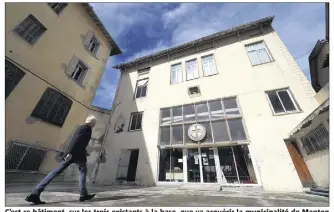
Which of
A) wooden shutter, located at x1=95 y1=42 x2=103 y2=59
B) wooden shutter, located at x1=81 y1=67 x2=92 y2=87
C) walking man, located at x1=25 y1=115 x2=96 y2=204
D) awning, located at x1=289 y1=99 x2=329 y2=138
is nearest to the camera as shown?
walking man, located at x1=25 y1=115 x2=96 y2=204

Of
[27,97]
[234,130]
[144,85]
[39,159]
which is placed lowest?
[39,159]

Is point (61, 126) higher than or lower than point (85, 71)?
lower

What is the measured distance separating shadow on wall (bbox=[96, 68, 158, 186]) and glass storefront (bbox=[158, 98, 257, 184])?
36.4 inches

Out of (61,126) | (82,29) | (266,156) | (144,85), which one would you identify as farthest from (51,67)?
(266,156)

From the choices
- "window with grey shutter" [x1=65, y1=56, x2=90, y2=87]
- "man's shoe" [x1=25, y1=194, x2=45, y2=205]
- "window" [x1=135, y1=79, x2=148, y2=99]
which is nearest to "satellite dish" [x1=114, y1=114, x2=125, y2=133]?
"window" [x1=135, y1=79, x2=148, y2=99]

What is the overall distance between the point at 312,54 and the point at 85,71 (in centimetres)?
1596

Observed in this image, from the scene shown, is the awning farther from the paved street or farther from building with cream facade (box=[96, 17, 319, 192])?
the paved street

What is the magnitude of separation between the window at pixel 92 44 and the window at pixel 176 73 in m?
6.39

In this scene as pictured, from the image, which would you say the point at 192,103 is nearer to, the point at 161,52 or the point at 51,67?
the point at 161,52

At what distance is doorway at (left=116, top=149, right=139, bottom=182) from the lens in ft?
32.3

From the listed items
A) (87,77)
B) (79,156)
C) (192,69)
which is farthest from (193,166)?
(87,77)

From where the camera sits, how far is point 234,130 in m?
8.23

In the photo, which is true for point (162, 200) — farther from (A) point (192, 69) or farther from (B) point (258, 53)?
(B) point (258, 53)

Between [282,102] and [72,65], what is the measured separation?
1292 cm
